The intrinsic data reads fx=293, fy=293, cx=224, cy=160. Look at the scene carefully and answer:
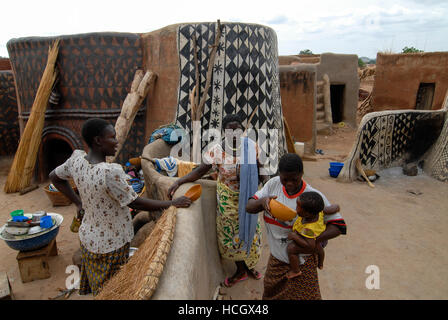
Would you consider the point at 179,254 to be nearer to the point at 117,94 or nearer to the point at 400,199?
the point at 400,199

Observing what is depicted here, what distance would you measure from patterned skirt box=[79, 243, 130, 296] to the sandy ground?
1386 mm

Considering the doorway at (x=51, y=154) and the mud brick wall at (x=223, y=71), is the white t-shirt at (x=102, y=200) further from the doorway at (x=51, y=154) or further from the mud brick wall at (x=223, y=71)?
the doorway at (x=51, y=154)

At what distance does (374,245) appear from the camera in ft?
14.1

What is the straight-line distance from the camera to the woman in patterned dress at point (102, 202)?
2002 mm

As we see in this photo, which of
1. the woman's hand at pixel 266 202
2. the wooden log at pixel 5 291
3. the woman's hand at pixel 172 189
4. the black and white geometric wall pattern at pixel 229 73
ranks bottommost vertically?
the wooden log at pixel 5 291

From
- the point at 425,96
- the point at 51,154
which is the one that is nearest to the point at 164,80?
the point at 51,154

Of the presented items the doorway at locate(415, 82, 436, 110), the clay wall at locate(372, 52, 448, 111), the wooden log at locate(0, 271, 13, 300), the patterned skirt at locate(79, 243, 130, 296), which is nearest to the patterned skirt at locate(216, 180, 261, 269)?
the patterned skirt at locate(79, 243, 130, 296)

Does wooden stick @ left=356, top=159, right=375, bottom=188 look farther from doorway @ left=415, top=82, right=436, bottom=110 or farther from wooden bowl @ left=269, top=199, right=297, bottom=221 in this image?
doorway @ left=415, top=82, right=436, bottom=110

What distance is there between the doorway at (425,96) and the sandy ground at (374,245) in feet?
20.5

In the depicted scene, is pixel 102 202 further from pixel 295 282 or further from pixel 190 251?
pixel 295 282

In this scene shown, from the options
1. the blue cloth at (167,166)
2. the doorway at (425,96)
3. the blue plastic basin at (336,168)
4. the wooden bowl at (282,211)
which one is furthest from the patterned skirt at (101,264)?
the doorway at (425,96)

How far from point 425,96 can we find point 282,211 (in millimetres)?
12990

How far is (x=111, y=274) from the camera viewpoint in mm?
2287

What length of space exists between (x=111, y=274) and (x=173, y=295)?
42.0 inches
